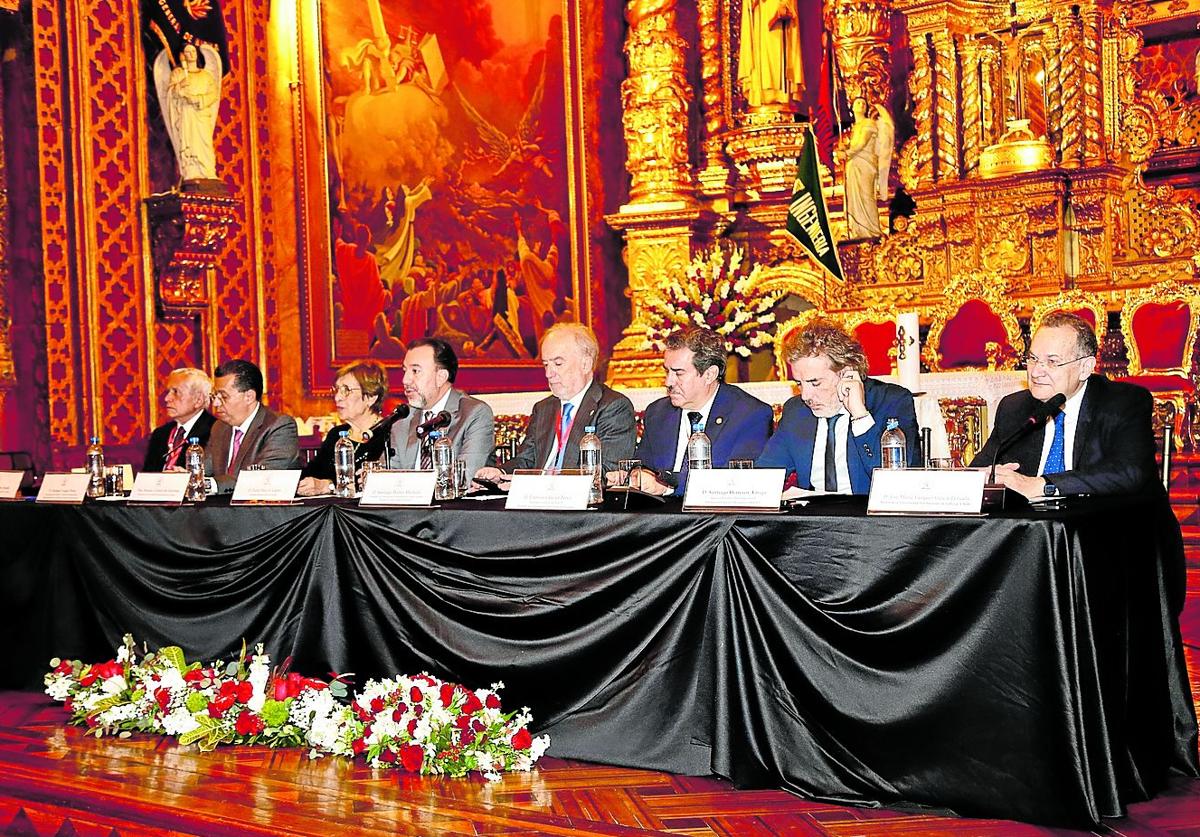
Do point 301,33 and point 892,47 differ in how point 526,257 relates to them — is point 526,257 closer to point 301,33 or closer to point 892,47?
point 301,33

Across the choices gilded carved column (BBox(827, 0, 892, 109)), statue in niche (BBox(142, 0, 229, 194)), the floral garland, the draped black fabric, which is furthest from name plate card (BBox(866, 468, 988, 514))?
gilded carved column (BBox(827, 0, 892, 109))

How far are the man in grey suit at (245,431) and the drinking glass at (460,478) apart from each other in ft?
3.49

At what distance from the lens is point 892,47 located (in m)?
9.31

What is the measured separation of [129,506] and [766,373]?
5.83 metres

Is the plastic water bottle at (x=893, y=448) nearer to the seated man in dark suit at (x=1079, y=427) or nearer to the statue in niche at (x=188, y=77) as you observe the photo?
the seated man in dark suit at (x=1079, y=427)

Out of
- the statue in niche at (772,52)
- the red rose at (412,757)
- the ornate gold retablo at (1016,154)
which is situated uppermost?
the statue in niche at (772,52)

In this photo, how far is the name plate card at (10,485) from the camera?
16.5 ft

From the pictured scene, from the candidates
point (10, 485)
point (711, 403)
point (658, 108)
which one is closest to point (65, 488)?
point (10, 485)

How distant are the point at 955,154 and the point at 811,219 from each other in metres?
1.32

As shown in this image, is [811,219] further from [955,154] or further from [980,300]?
[955,154]

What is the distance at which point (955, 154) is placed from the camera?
8719 mm

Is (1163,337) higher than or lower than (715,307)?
lower

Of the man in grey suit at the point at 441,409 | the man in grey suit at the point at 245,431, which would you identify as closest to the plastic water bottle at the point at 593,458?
the man in grey suit at the point at 441,409

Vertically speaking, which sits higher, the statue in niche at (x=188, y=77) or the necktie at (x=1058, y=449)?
the statue in niche at (x=188, y=77)
